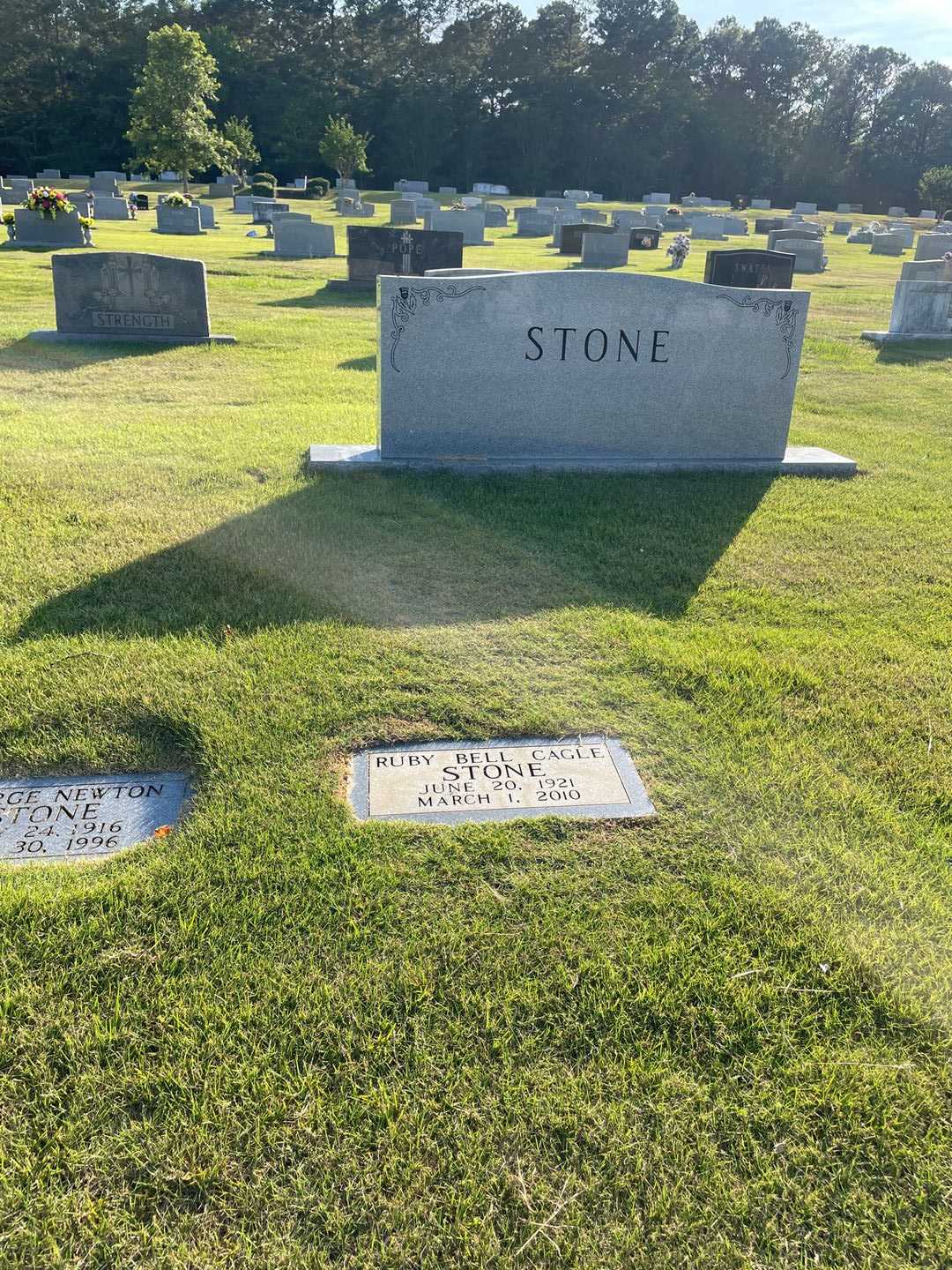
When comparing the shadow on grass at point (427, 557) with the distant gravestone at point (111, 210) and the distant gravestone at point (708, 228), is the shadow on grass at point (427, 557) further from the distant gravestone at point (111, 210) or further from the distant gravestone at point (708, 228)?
the distant gravestone at point (708, 228)

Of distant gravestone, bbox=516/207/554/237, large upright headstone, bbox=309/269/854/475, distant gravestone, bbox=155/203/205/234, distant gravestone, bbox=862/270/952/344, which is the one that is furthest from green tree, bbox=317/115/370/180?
large upright headstone, bbox=309/269/854/475

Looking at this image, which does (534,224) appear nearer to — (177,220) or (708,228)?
(708,228)

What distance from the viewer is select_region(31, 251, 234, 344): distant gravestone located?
9.67 m

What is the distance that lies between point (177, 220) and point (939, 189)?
4580 cm

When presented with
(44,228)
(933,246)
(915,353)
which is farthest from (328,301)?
(933,246)

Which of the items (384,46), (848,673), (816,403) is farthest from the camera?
(384,46)

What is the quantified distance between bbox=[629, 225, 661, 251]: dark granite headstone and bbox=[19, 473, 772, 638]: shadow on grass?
24483 millimetres

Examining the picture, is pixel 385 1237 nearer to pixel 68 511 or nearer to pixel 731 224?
pixel 68 511

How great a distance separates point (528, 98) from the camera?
62812 mm

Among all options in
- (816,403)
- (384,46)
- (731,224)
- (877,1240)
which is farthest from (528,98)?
(877,1240)

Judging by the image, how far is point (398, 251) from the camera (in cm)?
1420

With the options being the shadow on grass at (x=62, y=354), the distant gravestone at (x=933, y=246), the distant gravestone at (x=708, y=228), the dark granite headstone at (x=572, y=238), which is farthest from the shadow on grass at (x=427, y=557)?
the distant gravestone at (x=708, y=228)

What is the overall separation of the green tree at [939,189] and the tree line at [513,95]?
1610 cm

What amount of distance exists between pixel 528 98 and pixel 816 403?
6527 cm
